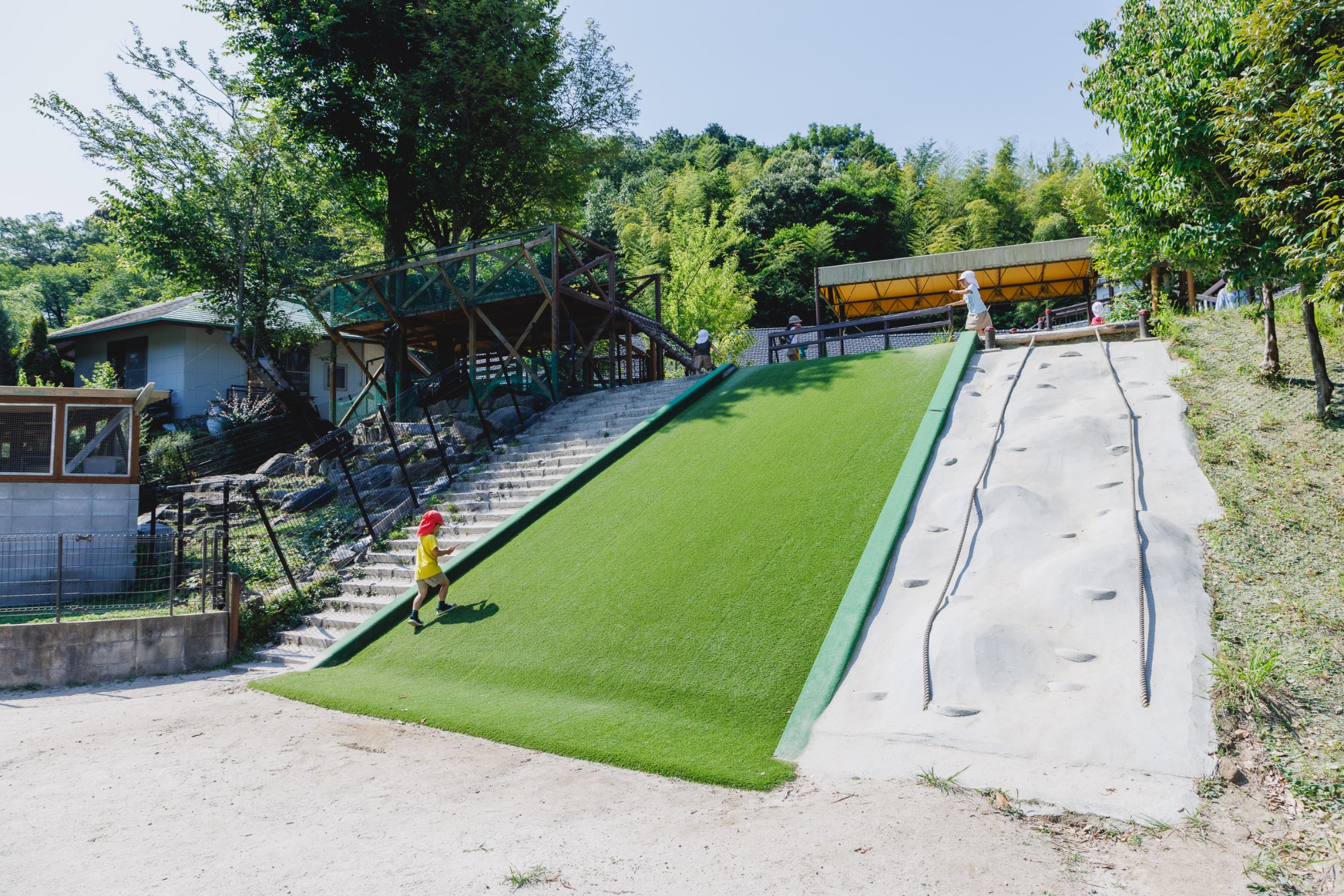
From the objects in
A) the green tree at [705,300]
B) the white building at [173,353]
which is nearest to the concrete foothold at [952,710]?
the green tree at [705,300]

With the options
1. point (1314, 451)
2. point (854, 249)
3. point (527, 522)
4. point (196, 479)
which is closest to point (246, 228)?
point (196, 479)

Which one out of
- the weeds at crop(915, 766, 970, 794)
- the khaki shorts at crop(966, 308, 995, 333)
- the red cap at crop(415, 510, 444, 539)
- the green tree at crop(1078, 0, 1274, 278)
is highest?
the green tree at crop(1078, 0, 1274, 278)

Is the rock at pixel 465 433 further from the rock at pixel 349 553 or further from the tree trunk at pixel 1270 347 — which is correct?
the tree trunk at pixel 1270 347

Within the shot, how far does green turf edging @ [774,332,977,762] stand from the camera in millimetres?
5238

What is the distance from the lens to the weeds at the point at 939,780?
4289mm

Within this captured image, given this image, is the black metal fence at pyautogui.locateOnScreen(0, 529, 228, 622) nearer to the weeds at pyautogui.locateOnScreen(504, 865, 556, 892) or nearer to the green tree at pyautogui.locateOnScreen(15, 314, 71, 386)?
the weeds at pyautogui.locateOnScreen(504, 865, 556, 892)

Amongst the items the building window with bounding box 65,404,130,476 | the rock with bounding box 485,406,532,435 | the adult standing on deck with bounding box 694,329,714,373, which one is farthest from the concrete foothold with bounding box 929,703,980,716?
the building window with bounding box 65,404,130,476

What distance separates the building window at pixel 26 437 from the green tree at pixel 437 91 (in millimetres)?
8769

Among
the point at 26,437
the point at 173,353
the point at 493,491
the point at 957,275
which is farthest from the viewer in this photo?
the point at 173,353

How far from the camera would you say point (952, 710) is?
494cm

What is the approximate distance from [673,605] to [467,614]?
2439mm

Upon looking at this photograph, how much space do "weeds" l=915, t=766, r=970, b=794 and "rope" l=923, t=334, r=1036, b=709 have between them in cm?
62

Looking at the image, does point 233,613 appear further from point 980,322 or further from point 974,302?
point 974,302

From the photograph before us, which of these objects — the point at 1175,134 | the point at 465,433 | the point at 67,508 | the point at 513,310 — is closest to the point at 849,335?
the point at 513,310
